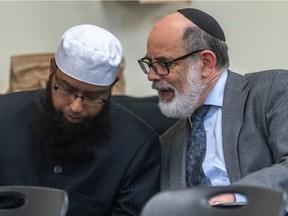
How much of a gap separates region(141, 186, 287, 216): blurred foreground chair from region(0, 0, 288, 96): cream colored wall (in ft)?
8.18

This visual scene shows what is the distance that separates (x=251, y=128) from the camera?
236 cm

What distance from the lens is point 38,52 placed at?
157 inches

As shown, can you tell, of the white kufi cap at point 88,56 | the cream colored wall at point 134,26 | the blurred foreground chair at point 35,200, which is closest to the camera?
the blurred foreground chair at point 35,200

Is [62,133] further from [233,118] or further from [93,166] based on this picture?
[233,118]

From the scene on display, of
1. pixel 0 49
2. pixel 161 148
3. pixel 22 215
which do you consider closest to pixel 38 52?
pixel 0 49

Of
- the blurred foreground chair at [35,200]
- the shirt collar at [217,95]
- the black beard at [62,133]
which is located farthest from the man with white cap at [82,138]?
the blurred foreground chair at [35,200]

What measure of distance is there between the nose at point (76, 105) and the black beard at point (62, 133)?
9 cm

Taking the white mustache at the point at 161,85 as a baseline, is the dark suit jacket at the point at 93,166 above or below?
below

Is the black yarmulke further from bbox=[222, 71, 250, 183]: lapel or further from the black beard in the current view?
the black beard

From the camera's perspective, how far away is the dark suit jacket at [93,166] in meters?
2.30

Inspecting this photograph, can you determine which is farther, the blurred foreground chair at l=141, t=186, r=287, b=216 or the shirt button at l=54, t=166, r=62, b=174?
the shirt button at l=54, t=166, r=62, b=174

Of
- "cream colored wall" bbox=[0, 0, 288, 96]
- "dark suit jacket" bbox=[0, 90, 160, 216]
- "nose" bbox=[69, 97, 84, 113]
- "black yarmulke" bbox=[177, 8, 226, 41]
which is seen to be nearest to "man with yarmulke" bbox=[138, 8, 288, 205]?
"black yarmulke" bbox=[177, 8, 226, 41]

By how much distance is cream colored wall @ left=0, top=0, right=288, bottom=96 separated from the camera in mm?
3938

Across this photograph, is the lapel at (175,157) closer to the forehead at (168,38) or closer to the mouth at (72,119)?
the forehead at (168,38)
